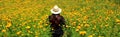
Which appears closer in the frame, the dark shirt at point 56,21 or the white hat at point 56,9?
the white hat at point 56,9

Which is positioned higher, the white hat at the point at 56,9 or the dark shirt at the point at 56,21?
the white hat at the point at 56,9

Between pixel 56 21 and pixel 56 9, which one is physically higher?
pixel 56 9

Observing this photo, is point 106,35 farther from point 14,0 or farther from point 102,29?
point 14,0

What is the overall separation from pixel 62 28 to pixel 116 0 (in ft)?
27.7

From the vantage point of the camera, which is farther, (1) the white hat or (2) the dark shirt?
(2) the dark shirt

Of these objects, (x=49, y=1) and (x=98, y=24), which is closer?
(x=98, y=24)

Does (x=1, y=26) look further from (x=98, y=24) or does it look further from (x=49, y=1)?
(x=49, y=1)

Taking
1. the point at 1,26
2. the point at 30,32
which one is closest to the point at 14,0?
the point at 1,26

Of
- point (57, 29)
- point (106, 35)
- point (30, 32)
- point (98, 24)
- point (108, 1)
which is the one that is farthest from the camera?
point (108, 1)

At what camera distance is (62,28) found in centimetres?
797

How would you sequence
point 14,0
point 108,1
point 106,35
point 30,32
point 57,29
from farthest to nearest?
point 14,0
point 108,1
point 57,29
point 30,32
point 106,35

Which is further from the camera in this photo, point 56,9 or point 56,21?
point 56,21

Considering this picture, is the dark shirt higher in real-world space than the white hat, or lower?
lower

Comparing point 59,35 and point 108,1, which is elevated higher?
point 59,35
